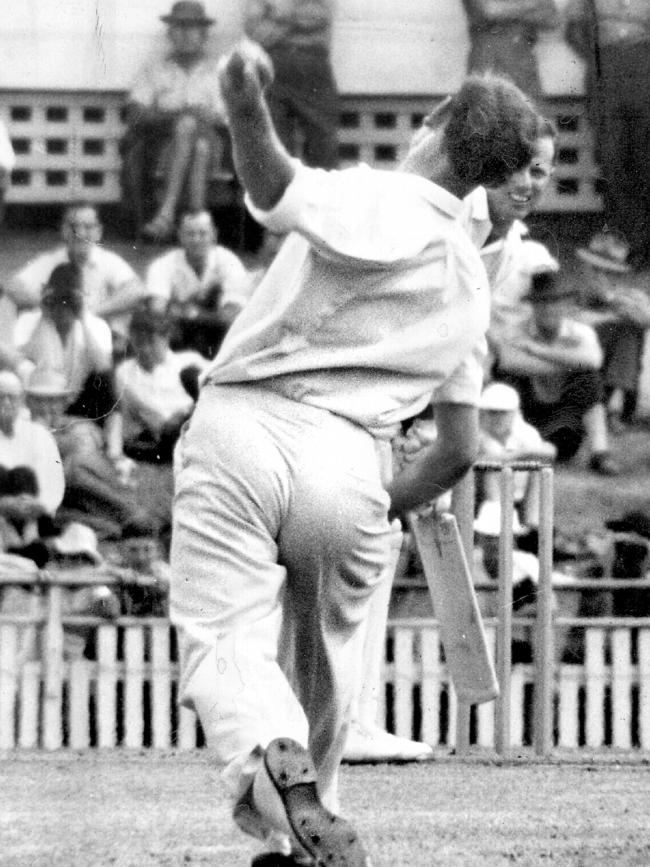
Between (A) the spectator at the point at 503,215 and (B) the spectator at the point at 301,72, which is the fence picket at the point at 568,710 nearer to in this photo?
(A) the spectator at the point at 503,215

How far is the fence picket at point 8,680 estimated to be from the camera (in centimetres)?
816

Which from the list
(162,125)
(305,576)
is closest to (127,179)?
(162,125)

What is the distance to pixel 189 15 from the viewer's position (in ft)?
29.8

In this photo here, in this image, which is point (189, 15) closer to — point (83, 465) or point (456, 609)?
point (83, 465)

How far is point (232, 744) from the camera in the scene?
3.71 metres

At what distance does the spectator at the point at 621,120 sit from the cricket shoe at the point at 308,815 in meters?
6.66

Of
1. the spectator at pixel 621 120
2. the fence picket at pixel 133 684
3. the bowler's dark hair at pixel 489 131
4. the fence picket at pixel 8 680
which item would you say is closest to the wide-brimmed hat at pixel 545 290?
the spectator at pixel 621 120

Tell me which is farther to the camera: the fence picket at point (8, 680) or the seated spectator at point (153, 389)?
the seated spectator at point (153, 389)

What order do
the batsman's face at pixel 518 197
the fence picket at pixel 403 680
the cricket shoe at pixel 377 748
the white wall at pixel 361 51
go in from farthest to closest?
the white wall at pixel 361 51 < the fence picket at pixel 403 680 < the cricket shoe at pixel 377 748 < the batsman's face at pixel 518 197

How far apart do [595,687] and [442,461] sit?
4264 millimetres

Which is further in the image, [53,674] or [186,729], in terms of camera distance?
[186,729]

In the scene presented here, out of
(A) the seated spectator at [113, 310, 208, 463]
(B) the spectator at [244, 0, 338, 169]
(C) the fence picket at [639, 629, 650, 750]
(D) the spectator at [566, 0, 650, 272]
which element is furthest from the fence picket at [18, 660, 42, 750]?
(D) the spectator at [566, 0, 650, 272]

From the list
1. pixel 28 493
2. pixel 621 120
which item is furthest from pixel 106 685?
pixel 621 120

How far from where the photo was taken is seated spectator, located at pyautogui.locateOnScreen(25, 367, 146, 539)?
8.49 meters
